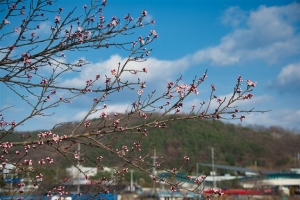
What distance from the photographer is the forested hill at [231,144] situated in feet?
236

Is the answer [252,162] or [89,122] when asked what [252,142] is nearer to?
[252,162]

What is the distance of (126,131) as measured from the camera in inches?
127

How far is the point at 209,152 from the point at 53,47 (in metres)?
72.7

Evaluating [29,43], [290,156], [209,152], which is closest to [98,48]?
[29,43]

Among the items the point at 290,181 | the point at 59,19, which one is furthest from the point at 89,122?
the point at 290,181

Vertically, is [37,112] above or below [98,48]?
below

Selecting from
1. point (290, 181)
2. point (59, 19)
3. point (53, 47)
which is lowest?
point (290, 181)

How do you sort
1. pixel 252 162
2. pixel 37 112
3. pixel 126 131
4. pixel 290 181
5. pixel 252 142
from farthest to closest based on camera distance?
pixel 252 142, pixel 252 162, pixel 290 181, pixel 37 112, pixel 126 131

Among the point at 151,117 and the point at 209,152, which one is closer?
the point at 151,117

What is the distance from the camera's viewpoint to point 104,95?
340cm

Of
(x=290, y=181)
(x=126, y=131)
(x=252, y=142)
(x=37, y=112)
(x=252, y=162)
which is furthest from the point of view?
(x=252, y=142)

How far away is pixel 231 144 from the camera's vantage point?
261 feet

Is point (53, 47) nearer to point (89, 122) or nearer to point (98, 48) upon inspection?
point (98, 48)

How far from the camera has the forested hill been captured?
71.9m
